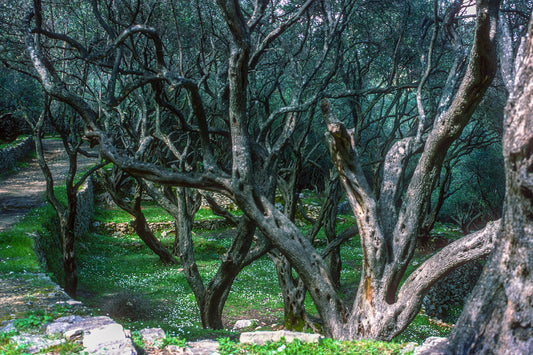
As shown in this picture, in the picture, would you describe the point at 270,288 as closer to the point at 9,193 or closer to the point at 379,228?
the point at 379,228

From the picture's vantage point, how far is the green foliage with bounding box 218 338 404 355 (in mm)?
4727

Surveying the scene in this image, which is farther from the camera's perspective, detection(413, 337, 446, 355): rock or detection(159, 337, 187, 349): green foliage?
detection(159, 337, 187, 349): green foliage

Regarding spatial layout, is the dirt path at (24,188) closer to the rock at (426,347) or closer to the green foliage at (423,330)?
the green foliage at (423,330)

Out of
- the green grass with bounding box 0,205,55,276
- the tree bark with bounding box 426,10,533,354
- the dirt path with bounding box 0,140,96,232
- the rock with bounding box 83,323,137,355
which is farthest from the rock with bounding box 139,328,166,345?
the dirt path with bounding box 0,140,96,232

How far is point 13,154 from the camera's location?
77.7 ft

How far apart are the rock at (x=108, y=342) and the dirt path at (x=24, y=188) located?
869 centimetres

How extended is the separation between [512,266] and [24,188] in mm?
19213

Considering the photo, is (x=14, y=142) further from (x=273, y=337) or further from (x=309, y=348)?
(x=309, y=348)

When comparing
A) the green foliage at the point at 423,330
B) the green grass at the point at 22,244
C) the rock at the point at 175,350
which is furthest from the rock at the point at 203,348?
the green foliage at the point at 423,330

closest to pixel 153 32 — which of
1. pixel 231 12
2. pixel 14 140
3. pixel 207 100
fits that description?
pixel 231 12

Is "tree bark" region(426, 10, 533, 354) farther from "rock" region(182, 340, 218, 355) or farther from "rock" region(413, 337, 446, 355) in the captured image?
"rock" region(182, 340, 218, 355)

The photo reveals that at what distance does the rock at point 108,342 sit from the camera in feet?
14.8

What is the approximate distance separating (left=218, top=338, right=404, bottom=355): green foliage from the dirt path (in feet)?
32.1

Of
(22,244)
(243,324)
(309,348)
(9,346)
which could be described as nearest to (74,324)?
(9,346)
